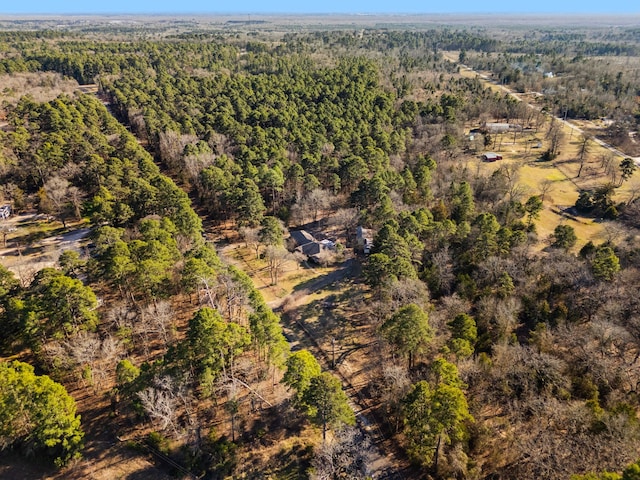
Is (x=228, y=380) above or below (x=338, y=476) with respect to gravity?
above

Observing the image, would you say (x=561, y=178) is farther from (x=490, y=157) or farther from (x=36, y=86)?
(x=36, y=86)

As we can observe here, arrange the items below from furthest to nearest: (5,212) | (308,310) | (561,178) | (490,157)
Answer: (490,157) < (561,178) < (5,212) < (308,310)

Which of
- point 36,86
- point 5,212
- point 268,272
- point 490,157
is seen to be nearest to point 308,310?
point 268,272

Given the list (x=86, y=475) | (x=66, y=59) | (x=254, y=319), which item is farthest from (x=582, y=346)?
(x=66, y=59)

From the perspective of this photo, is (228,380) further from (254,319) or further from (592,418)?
(592,418)

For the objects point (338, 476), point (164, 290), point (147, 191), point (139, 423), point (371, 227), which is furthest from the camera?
point (371, 227)

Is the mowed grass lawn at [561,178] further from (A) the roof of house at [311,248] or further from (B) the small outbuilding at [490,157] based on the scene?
(A) the roof of house at [311,248]

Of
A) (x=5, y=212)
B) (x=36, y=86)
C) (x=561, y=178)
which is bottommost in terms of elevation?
(x=561, y=178)

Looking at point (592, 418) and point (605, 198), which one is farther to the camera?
point (605, 198)
